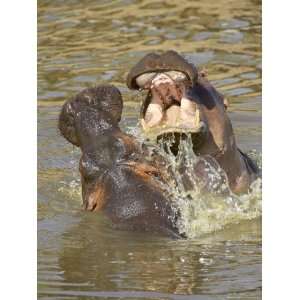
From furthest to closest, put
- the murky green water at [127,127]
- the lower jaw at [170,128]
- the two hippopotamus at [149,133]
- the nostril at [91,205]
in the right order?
the nostril at [91,205], the two hippopotamus at [149,133], the lower jaw at [170,128], the murky green water at [127,127]

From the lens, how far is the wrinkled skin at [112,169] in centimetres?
458

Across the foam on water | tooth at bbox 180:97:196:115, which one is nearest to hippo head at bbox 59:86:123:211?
the foam on water

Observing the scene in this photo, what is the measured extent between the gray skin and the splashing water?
0.18 feet

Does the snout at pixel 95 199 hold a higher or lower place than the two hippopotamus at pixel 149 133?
lower

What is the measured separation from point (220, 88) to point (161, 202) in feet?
10.8

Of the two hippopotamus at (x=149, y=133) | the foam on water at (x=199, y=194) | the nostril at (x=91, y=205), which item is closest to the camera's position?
the two hippopotamus at (x=149, y=133)

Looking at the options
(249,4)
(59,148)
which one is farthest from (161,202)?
(249,4)

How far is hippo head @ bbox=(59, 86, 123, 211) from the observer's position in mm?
4770

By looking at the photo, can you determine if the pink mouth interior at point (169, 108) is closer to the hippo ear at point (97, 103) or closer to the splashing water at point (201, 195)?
the splashing water at point (201, 195)

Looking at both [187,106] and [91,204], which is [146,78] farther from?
[91,204]

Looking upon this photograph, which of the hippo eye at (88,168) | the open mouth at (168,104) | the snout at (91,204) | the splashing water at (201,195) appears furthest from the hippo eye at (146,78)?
the snout at (91,204)

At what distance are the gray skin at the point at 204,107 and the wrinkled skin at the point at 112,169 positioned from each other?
9.8 inches
